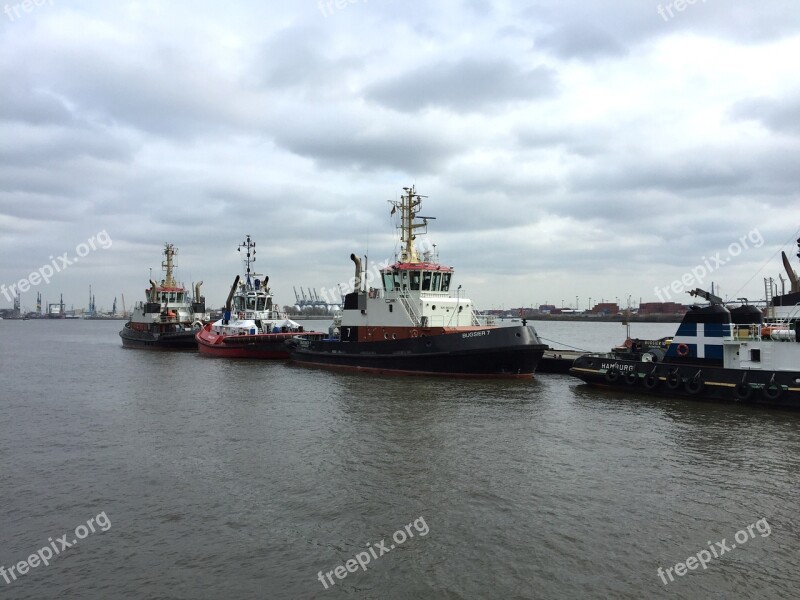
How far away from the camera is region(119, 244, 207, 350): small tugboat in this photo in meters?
47.5

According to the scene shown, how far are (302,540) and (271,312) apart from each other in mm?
38406

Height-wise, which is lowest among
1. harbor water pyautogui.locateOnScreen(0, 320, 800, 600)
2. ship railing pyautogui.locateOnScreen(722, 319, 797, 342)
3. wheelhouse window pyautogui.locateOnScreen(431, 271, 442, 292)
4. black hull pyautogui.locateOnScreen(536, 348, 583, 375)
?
harbor water pyautogui.locateOnScreen(0, 320, 800, 600)

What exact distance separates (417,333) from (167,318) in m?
33.3

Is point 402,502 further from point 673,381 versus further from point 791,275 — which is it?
point 791,275

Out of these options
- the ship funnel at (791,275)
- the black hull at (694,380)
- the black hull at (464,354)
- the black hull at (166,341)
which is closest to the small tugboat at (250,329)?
the black hull at (166,341)

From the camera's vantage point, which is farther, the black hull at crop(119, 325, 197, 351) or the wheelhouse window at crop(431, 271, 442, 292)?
the black hull at crop(119, 325, 197, 351)

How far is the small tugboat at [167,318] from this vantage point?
156 feet

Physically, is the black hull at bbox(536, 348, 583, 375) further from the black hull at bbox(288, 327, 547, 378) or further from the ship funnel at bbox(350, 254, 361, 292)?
the ship funnel at bbox(350, 254, 361, 292)

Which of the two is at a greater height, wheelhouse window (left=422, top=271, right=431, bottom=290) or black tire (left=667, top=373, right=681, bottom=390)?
wheelhouse window (left=422, top=271, right=431, bottom=290)

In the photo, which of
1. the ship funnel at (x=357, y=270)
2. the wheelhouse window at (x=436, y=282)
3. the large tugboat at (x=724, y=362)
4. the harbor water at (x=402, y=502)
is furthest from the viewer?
the ship funnel at (x=357, y=270)

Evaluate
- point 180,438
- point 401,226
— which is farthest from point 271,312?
point 180,438

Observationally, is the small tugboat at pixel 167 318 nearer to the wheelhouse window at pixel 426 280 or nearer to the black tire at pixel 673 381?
the wheelhouse window at pixel 426 280

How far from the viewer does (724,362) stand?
20.0 meters

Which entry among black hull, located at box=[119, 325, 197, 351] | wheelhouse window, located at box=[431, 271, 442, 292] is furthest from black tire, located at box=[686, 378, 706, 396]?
black hull, located at box=[119, 325, 197, 351]
